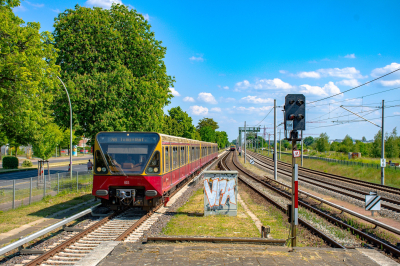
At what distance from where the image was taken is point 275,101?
27609 millimetres

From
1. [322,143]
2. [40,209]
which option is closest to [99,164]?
[40,209]

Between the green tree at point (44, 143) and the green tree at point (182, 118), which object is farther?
the green tree at point (182, 118)

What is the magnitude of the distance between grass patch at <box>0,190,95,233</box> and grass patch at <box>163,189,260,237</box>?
198 inches

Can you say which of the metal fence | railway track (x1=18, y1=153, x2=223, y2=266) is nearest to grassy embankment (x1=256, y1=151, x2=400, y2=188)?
railway track (x1=18, y1=153, x2=223, y2=266)

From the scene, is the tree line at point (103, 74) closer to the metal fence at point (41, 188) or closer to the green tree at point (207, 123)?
the metal fence at point (41, 188)

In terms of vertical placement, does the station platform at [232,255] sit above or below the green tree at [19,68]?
below

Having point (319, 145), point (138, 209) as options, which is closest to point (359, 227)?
point (138, 209)

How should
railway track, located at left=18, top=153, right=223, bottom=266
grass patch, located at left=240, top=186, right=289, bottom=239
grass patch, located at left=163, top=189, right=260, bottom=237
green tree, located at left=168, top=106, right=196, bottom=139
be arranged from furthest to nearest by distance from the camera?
green tree, located at left=168, top=106, right=196, bottom=139 < grass patch, located at left=240, top=186, right=289, bottom=239 < grass patch, located at left=163, top=189, right=260, bottom=237 < railway track, located at left=18, top=153, right=223, bottom=266

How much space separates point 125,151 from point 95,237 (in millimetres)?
3290

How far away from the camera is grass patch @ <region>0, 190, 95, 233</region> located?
10875 mm

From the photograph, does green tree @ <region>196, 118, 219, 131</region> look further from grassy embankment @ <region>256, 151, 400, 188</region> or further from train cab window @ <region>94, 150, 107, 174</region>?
train cab window @ <region>94, 150, 107, 174</region>

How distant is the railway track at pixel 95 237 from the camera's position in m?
7.03

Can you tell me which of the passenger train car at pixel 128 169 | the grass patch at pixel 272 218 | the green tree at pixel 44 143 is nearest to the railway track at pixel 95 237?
the passenger train car at pixel 128 169

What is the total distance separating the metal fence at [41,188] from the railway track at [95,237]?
5072 mm
